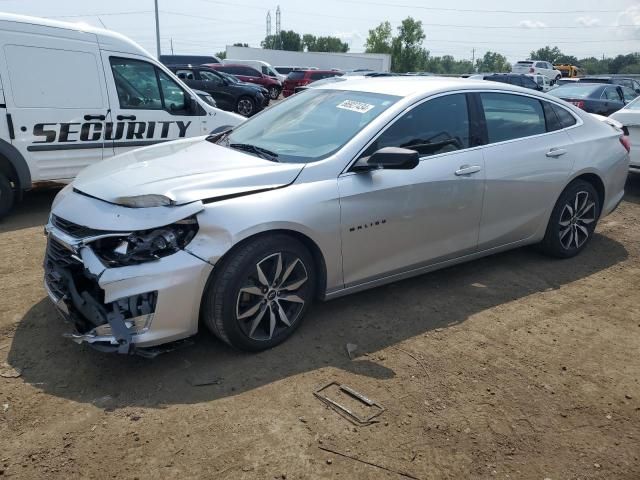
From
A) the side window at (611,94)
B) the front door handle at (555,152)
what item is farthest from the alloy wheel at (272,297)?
the side window at (611,94)

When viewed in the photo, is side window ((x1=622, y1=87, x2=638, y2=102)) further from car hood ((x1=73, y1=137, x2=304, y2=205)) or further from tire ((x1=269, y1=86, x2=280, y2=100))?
tire ((x1=269, y1=86, x2=280, y2=100))

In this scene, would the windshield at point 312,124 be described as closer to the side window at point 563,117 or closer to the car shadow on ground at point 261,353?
the car shadow on ground at point 261,353

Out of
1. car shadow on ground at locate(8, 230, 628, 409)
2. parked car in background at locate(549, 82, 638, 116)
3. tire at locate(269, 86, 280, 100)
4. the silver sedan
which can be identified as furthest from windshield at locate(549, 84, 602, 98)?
tire at locate(269, 86, 280, 100)

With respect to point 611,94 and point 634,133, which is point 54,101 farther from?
point 611,94

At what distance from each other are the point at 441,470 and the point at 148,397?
160 centimetres

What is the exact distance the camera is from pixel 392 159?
3.54 metres

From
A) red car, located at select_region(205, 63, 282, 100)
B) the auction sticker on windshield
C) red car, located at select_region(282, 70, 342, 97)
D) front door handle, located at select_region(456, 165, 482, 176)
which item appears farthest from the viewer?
red car, located at select_region(282, 70, 342, 97)

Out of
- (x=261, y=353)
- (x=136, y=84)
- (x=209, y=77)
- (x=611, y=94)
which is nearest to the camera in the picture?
(x=261, y=353)

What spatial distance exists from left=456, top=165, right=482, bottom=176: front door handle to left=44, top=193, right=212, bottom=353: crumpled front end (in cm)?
211

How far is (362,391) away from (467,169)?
1.98 m

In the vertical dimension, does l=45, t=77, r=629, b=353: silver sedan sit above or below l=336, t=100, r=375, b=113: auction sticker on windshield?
below

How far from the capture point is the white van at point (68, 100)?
5.81 m

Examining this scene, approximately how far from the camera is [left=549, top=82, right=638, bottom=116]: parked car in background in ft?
42.8

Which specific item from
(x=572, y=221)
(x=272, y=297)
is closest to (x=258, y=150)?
(x=272, y=297)
